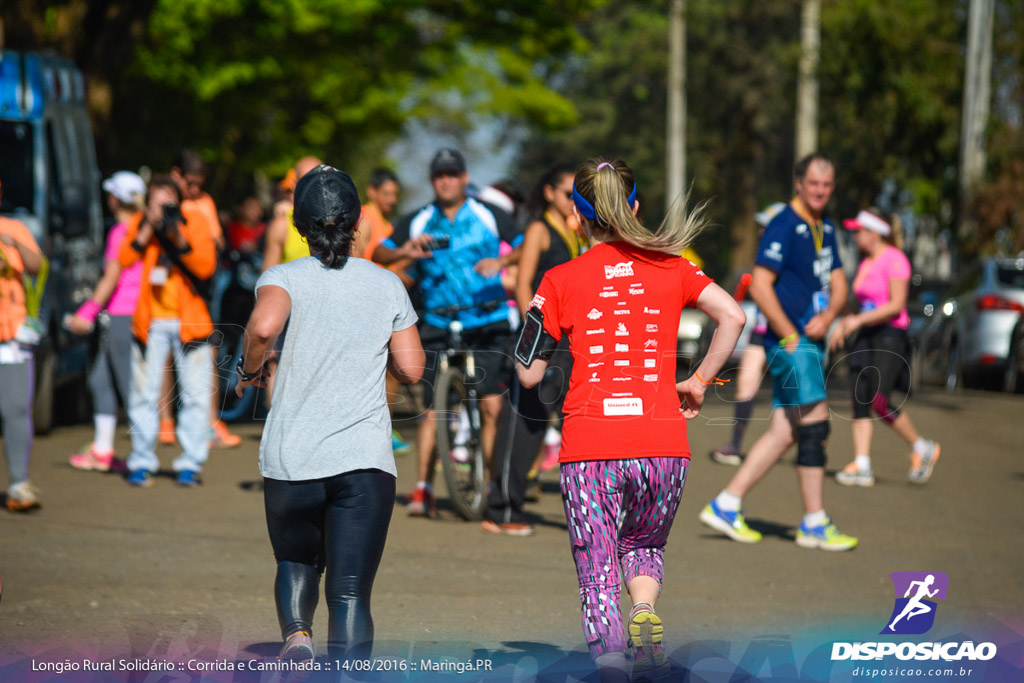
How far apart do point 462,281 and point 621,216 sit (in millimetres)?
3871

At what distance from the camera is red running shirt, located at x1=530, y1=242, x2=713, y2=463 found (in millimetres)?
4438

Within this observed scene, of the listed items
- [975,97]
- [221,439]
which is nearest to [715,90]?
[975,97]

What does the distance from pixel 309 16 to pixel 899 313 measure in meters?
18.2

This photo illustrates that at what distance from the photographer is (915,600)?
5973 millimetres

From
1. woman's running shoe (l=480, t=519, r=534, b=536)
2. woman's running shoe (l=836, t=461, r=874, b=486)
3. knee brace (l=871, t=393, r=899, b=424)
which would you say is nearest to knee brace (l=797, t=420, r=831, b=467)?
woman's running shoe (l=480, t=519, r=534, b=536)

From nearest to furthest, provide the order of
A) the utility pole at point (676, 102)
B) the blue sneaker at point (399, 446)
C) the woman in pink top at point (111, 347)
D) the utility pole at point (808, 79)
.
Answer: the woman in pink top at point (111, 347) < the blue sneaker at point (399, 446) < the utility pole at point (808, 79) < the utility pole at point (676, 102)

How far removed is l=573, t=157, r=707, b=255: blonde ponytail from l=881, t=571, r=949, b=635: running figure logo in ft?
6.94

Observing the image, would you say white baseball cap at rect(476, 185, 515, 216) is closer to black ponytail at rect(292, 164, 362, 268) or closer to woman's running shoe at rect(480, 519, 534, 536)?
woman's running shoe at rect(480, 519, 534, 536)

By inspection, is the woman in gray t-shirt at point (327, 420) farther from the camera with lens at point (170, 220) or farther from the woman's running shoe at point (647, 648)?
the camera with lens at point (170, 220)

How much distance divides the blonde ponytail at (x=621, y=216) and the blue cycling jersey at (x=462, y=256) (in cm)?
364

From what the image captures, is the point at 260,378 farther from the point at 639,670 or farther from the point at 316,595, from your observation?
the point at 639,670

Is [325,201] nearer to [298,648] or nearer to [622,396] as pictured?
[622,396]

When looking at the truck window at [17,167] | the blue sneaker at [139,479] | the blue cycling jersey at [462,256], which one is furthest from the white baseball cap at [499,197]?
the truck window at [17,167]

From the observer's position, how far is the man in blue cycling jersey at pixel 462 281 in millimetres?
8320
